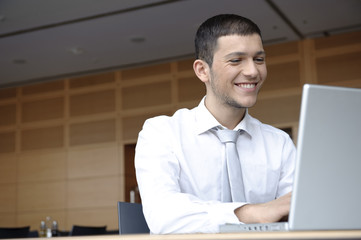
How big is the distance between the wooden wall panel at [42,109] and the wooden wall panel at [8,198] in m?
1.21

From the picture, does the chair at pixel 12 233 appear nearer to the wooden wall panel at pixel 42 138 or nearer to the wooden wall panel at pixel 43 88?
the wooden wall panel at pixel 42 138

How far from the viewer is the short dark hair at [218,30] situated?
5.49 feet

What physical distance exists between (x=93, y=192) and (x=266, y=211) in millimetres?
7412

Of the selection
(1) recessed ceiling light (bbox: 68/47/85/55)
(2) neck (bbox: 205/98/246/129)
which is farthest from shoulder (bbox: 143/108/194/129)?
(1) recessed ceiling light (bbox: 68/47/85/55)

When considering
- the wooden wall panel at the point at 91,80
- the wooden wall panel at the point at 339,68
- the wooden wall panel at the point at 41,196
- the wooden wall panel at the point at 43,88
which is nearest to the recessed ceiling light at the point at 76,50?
the wooden wall panel at the point at 91,80

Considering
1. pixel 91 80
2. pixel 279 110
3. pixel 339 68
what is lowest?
pixel 279 110

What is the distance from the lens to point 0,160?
30.6 feet

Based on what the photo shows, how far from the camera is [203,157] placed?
1.80 metres

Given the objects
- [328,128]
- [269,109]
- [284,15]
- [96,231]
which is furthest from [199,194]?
[269,109]

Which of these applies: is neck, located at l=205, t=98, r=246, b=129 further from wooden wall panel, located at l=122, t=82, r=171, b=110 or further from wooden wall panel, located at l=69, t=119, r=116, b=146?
wooden wall panel, located at l=69, t=119, r=116, b=146

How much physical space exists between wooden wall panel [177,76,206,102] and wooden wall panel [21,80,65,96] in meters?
2.27

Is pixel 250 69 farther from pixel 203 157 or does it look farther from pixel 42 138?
pixel 42 138

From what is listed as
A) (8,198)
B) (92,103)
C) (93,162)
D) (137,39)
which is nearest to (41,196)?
(8,198)

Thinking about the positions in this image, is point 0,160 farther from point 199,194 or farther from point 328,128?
point 328,128
